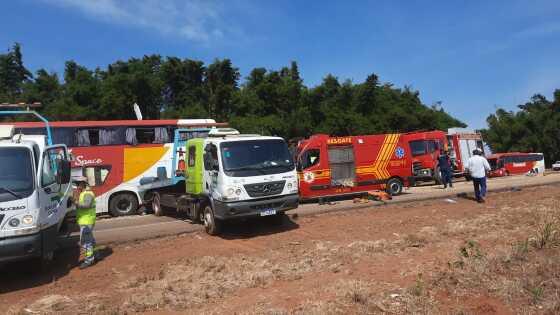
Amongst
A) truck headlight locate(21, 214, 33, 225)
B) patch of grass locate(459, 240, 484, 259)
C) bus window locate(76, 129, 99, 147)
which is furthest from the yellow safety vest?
bus window locate(76, 129, 99, 147)

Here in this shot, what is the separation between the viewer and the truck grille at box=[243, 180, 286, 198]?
35.9ft

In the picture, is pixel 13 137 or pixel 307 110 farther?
pixel 307 110

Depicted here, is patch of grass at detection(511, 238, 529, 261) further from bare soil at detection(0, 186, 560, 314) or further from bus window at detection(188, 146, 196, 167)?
bus window at detection(188, 146, 196, 167)

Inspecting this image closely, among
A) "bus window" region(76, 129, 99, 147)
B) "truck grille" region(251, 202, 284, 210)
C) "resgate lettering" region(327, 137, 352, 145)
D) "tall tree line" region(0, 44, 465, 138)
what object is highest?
"tall tree line" region(0, 44, 465, 138)

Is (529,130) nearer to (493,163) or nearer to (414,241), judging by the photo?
(493,163)

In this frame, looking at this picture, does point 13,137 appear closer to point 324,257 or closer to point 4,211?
point 4,211

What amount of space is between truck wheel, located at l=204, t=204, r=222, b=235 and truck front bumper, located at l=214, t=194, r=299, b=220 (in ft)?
1.05

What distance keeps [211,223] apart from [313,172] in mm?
7197

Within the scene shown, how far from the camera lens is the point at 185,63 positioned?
50.2m

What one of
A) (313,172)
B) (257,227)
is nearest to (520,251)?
(257,227)

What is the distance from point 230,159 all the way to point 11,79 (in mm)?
46655

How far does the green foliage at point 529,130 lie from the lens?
206ft

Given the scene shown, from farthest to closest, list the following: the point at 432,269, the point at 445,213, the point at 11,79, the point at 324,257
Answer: the point at 11,79 → the point at 445,213 → the point at 324,257 → the point at 432,269

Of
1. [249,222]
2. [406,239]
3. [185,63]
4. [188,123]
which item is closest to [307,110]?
[185,63]
